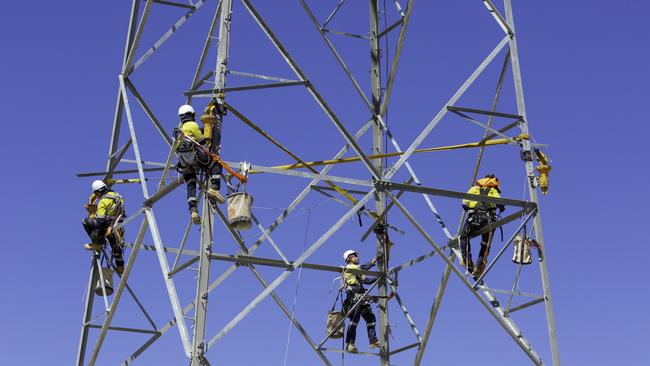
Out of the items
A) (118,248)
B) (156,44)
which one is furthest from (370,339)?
(156,44)

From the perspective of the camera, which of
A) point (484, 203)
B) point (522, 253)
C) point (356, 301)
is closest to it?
point (522, 253)

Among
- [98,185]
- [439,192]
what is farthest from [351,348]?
[98,185]

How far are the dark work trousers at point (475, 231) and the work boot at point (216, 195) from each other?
18.8ft

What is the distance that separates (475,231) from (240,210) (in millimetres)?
5587

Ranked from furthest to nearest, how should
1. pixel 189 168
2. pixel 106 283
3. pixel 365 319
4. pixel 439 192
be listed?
pixel 365 319 < pixel 106 283 < pixel 439 192 < pixel 189 168

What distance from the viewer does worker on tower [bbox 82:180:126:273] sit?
2380 centimetres

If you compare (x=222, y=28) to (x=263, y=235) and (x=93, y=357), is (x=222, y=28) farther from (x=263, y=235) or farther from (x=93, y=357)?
(x=93, y=357)

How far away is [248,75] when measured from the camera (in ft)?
69.3

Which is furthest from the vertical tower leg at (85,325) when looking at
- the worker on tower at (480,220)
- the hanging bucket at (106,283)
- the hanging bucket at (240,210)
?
the worker on tower at (480,220)

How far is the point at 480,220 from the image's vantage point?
23547 millimetres

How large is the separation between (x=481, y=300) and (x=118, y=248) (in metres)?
7.22

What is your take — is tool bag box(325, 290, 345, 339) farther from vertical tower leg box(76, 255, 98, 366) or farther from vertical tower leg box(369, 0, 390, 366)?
vertical tower leg box(76, 255, 98, 366)

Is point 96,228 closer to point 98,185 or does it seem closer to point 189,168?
point 98,185

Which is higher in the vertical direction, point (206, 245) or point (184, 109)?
point (184, 109)
